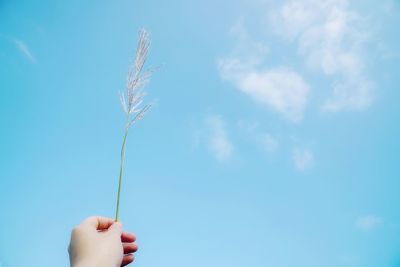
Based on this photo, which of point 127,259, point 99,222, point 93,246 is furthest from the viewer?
point 127,259

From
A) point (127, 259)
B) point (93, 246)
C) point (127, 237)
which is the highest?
point (127, 237)

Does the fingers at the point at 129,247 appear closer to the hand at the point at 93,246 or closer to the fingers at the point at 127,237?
the fingers at the point at 127,237

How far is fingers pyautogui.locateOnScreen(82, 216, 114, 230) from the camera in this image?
2.04 metres

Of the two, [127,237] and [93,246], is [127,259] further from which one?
[93,246]

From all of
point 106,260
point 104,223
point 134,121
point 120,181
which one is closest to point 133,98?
point 134,121

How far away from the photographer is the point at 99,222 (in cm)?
218

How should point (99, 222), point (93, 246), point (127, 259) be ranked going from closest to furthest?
point (93, 246)
point (99, 222)
point (127, 259)

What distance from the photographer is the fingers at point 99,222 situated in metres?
2.04

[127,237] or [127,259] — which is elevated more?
[127,237]

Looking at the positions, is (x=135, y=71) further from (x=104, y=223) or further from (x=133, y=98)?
(x=104, y=223)

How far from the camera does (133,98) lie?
3.15m

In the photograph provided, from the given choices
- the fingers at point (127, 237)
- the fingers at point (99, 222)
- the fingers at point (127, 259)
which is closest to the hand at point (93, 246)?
the fingers at point (99, 222)

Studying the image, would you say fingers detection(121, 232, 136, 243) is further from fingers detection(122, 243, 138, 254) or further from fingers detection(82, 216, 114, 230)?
fingers detection(82, 216, 114, 230)

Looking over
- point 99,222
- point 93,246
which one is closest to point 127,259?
point 99,222
